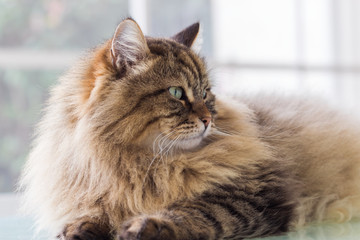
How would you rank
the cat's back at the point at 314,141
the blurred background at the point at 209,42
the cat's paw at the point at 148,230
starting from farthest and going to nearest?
the blurred background at the point at 209,42
the cat's back at the point at 314,141
the cat's paw at the point at 148,230

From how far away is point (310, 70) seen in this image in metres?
4.46

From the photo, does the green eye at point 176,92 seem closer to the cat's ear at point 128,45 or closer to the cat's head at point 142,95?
the cat's head at point 142,95

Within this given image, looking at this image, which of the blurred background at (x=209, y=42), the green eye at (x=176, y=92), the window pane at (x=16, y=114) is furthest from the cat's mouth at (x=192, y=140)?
the window pane at (x=16, y=114)

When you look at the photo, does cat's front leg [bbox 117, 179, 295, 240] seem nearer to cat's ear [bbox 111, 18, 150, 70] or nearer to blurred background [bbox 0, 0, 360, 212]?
cat's ear [bbox 111, 18, 150, 70]

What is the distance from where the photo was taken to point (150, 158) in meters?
1.52

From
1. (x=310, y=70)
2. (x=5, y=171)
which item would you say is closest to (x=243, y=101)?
(x=5, y=171)

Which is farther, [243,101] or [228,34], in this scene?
[228,34]

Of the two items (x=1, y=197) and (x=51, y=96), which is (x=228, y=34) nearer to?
(x=1, y=197)

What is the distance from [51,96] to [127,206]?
54cm

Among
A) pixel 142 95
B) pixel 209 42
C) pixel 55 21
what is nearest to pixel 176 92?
pixel 142 95

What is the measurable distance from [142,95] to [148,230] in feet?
1.51

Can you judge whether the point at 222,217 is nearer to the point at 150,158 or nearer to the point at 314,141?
the point at 150,158

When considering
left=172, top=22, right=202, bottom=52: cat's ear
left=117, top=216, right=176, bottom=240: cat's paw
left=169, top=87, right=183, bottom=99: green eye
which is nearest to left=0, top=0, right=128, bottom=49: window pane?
left=172, top=22, right=202, bottom=52: cat's ear

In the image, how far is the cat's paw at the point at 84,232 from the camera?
1.39m
